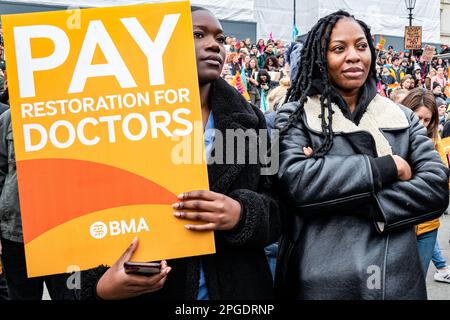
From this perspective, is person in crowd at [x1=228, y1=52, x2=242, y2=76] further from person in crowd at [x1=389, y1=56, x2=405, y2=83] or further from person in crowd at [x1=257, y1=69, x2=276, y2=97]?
person in crowd at [x1=389, y1=56, x2=405, y2=83]

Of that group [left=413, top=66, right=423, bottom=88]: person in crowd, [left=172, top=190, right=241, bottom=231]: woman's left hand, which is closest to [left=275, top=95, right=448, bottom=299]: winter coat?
[left=172, top=190, right=241, bottom=231]: woman's left hand

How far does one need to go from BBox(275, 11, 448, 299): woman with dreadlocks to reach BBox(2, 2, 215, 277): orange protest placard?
0.41 m

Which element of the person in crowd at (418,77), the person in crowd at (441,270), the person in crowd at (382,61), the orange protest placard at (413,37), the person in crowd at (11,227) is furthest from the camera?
the person in crowd at (382,61)

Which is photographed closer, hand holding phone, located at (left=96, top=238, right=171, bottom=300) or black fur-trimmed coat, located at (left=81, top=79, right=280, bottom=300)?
hand holding phone, located at (left=96, top=238, right=171, bottom=300)

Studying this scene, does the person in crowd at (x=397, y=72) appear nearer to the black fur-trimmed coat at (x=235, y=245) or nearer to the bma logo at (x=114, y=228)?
the black fur-trimmed coat at (x=235, y=245)

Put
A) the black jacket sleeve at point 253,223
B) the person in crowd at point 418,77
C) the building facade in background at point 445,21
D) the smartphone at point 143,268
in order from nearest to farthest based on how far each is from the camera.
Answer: the smartphone at point 143,268
the black jacket sleeve at point 253,223
the person in crowd at point 418,77
the building facade in background at point 445,21

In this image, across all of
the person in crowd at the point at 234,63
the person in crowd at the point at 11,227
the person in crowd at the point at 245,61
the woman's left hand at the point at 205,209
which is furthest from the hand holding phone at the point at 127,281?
the person in crowd at the point at 245,61

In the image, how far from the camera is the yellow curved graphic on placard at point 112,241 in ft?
4.96

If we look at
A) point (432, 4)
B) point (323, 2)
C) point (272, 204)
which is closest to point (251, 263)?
point (272, 204)

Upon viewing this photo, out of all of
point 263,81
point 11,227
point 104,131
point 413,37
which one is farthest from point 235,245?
point 413,37

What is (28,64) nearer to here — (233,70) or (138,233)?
(138,233)

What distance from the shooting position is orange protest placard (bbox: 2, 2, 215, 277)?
1.52 metres

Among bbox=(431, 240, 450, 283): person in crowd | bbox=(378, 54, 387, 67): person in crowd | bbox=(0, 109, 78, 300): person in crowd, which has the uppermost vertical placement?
bbox=(378, 54, 387, 67): person in crowd

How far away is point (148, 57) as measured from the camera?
1568 mm
